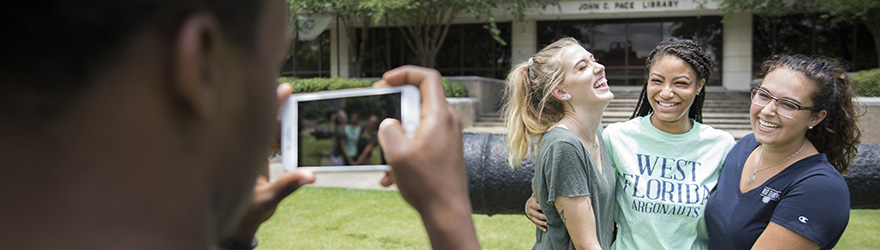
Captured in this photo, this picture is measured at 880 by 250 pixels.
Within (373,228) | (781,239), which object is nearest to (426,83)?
(781,239)

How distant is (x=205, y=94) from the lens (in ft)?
1.95

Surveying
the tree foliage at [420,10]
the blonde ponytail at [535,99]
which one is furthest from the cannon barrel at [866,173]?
the tree foliage at [420,10]

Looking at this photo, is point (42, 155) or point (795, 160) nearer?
point (42, 155)

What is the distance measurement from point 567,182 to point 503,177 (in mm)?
1215

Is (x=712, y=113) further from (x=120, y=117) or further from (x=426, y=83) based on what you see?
(x=120, y=117)

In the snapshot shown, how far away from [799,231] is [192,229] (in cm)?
220

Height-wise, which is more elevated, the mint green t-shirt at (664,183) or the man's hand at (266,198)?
the man's hand at (266,198)

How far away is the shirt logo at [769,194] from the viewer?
2.37m

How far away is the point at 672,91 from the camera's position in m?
2.87

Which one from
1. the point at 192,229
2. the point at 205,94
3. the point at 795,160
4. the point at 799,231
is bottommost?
the point at 799,231

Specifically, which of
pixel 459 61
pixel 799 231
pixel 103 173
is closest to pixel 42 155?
pixel 103 173

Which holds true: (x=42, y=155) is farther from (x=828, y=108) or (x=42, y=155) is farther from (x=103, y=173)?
(x=828, y=108)

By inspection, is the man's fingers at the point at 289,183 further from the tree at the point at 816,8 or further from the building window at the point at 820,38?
the building window at the point at 820,38

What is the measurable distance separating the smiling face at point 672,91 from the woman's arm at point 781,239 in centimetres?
70
